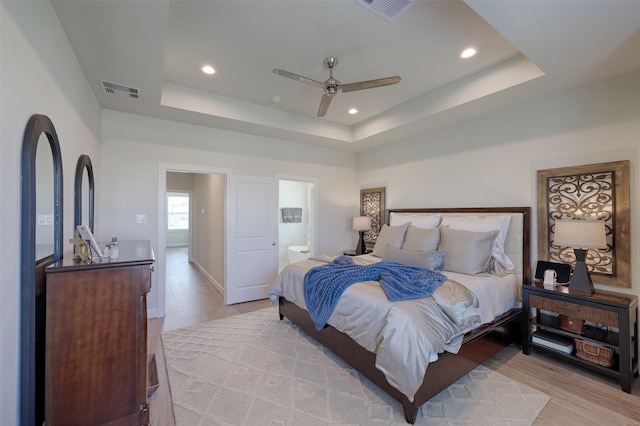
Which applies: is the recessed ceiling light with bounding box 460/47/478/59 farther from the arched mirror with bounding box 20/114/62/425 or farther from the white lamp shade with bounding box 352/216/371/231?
the arched mirror with bounding box 20/114/62/425

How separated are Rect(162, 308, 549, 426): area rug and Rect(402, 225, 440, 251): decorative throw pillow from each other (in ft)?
4.28

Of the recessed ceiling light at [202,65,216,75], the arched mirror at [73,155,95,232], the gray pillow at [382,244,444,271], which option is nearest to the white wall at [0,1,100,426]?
the arched mirror at [73,155,95,232]

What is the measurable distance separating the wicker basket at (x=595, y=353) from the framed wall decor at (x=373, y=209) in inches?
114

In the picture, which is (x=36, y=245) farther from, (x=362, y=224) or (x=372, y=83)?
(x=362, y=224)

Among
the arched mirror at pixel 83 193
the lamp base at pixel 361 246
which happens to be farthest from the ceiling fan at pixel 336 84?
the lamp base at pixel 361 246

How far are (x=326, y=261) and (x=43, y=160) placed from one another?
8.47 ft

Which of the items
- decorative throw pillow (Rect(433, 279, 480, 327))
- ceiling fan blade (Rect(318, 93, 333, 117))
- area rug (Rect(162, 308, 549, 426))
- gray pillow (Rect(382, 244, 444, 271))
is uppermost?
ceiling fan blade (Rect(318, 93, 333, 117))

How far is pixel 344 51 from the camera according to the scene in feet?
8.71

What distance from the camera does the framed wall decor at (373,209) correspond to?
4.98 meters

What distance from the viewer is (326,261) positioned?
3320 millimetres

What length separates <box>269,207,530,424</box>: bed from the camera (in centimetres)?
179

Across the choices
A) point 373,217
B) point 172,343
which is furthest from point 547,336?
point 172,343

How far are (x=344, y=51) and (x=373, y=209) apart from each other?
303 cm

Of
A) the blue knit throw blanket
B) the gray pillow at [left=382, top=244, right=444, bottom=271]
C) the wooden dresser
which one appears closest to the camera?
the wooden dresser
